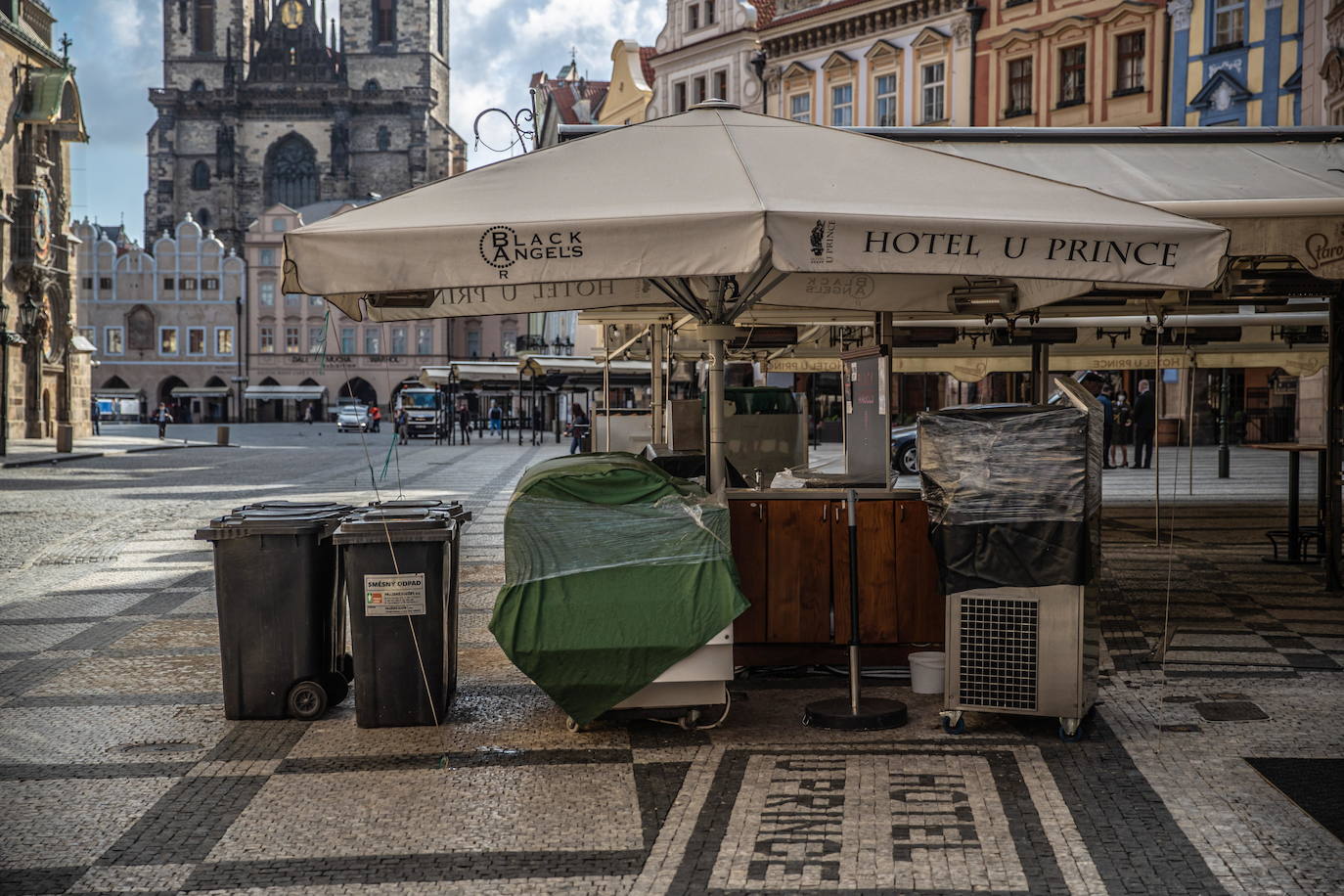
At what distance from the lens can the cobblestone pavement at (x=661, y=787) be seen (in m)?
4.21

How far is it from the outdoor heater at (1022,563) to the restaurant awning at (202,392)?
94.4m

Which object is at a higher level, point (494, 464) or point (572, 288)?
point (572, 288)

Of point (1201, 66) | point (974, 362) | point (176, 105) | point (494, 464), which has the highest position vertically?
point (176, 105)

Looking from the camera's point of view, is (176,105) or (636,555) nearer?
(636,555)

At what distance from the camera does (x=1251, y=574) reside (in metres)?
10.6

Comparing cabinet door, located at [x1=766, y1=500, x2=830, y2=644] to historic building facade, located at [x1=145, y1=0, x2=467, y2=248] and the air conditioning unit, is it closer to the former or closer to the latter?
the air conditioning unit

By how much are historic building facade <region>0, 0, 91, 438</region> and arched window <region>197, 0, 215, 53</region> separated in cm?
7633

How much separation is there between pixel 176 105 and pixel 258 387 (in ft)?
115

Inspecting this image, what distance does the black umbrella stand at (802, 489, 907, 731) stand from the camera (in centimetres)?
592

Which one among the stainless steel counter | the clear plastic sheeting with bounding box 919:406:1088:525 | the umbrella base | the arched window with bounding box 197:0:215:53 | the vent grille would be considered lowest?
the umbrella base

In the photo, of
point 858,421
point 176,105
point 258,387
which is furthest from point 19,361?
point 176,105

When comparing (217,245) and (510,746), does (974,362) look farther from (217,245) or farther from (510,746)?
(217,245)

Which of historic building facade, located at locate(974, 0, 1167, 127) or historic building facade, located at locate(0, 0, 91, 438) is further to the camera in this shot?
historic building facade, located at locate(0, 0, 91, 438)

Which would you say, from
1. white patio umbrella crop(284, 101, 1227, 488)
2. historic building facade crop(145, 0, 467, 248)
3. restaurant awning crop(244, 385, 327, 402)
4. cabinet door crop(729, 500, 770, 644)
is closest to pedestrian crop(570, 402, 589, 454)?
cabinet door crop(729, 500, 770, 644)
